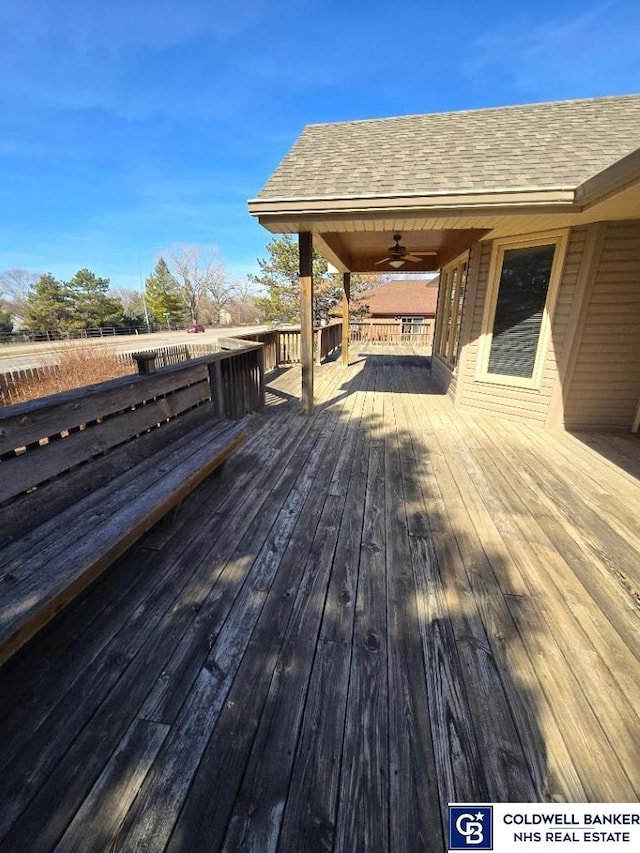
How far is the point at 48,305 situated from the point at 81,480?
34604 mm

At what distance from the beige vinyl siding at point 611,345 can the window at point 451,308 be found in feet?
5.83

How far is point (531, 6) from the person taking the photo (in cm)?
468

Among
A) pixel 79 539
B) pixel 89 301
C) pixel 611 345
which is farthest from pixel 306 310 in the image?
pixel 89 301

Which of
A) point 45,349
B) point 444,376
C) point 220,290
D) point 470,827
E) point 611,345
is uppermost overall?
point 220,290

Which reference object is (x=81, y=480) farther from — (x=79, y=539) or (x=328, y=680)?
(x=328, y=680)

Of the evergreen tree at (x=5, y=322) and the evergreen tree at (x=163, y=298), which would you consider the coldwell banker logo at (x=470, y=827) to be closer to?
the evergreen tree at (x=5, y=322)

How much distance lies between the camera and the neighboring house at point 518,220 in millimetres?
3596

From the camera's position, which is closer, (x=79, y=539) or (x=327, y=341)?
(x=79, y=539)

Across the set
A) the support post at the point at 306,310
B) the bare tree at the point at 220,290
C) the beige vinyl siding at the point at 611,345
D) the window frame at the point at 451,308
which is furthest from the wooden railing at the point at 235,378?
the bare tree at the point at 220,290

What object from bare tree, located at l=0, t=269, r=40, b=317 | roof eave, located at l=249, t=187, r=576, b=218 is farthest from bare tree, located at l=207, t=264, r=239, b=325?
roof eave, located at l=249, t=187, r=576, b=218

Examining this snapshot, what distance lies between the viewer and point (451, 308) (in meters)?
6.84

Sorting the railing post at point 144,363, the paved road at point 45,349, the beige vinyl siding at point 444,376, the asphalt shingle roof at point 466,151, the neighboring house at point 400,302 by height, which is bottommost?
the paved road at point 45,349

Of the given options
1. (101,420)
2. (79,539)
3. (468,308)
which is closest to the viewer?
(79,539)

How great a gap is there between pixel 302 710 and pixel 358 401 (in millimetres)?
4794
